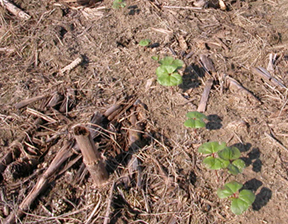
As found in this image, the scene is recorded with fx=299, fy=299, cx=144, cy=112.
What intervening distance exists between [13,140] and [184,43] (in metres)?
2.19

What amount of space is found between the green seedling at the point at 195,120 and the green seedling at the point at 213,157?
0.68 ft

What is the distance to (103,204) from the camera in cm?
254

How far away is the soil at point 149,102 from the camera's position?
255 cm

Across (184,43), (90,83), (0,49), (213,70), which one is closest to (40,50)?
(0,49)

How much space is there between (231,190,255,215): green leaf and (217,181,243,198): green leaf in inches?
2.1

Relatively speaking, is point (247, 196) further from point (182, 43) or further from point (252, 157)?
point (182, 43)

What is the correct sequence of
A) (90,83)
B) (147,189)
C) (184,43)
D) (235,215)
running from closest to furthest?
(235,215) → (147,189) → (90,83) → (184,43)

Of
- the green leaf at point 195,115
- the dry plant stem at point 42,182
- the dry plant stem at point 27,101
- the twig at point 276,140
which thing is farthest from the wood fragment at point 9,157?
the twig at point 276,140

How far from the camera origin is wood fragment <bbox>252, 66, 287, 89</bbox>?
3232 mm

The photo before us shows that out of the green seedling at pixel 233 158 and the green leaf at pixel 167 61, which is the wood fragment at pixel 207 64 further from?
the green seedling at pixel 233 158

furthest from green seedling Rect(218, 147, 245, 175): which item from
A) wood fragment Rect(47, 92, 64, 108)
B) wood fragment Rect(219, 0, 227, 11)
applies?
wood fragment Rect(219, 0, 227, 11)

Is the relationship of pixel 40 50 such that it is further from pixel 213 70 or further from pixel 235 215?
pixel 235 215

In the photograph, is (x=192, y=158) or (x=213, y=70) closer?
(x=192, y=158)

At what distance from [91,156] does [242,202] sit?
4.04 ft
